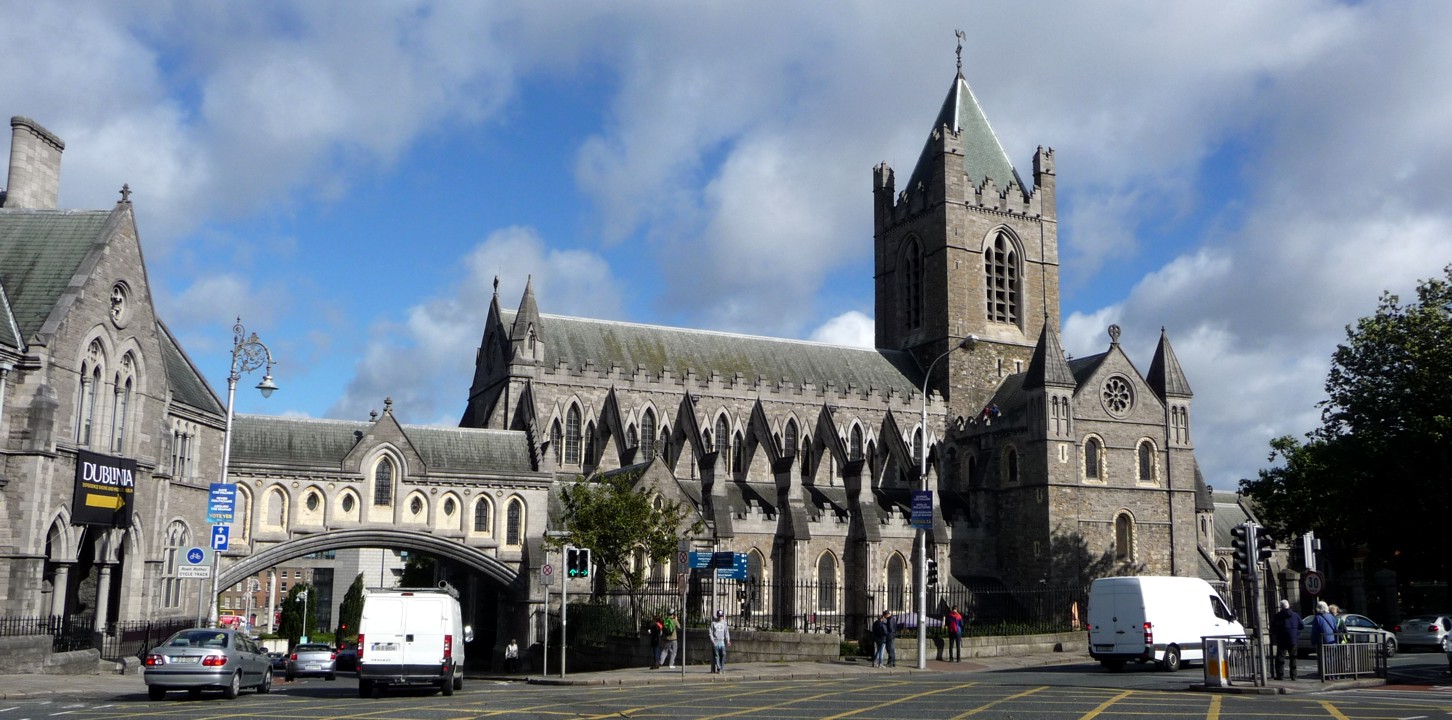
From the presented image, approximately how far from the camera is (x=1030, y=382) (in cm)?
5412

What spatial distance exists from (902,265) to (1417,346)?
30497 mm

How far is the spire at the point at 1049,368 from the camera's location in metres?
53.5

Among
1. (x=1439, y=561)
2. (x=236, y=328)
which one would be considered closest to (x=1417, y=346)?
(x=1439, y=561)

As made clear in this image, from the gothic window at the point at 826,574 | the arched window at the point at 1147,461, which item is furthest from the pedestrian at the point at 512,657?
the arched window at the point at 1147,461

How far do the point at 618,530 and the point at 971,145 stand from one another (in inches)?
1427

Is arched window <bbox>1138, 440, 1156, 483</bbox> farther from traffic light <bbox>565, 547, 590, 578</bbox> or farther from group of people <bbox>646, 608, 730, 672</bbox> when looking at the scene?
traffic light <bbox>565, 547, 590, 578</bbox>

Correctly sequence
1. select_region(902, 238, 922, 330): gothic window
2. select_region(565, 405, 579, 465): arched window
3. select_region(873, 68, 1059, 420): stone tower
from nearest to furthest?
select_region(565, 405, 579, 465): arched window < select_region(873, 68, 1059, 420): stone tower < select_region(902, 238, 922, 330): gothic window

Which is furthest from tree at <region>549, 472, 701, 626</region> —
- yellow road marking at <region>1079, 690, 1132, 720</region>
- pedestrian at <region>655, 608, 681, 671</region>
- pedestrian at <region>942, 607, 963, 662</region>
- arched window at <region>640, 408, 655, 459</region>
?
yellow road marking at <region>1079, 690, 1132, 720</region>

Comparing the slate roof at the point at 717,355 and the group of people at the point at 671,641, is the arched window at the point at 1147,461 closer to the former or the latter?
the slate roof at the point at 717,355

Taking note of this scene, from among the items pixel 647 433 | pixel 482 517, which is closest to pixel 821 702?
pixel 482 517

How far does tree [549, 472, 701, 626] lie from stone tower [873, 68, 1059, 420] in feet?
81.5

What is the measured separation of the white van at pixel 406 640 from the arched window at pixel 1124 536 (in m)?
37.7

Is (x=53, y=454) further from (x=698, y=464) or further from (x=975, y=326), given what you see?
(x=975, y=326)

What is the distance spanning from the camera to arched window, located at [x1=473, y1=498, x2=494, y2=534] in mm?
42969
